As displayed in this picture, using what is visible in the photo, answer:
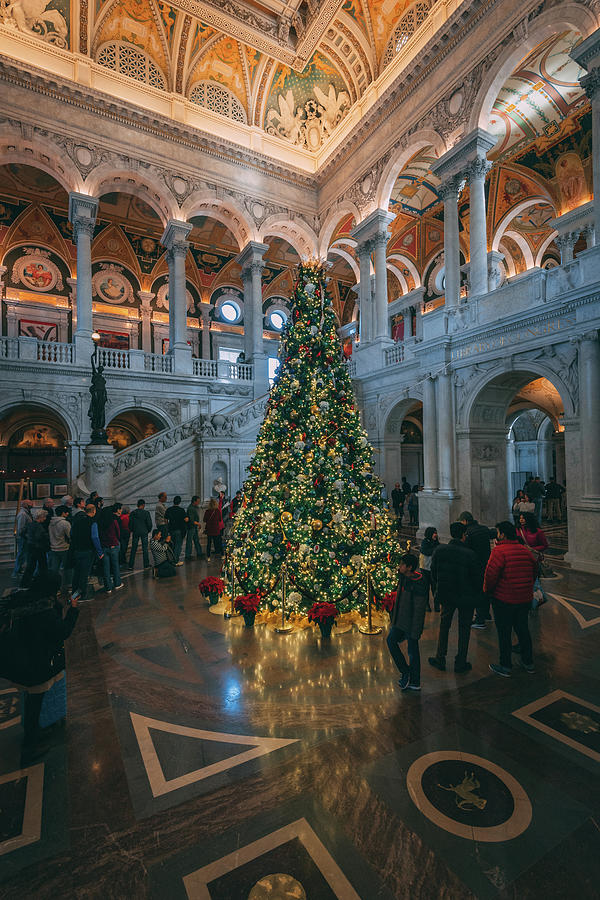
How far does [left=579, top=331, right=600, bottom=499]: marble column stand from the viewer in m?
8.47

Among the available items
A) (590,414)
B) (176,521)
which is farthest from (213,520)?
(590,414)

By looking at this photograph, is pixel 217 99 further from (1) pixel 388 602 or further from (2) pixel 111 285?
(1) pixel 388 602

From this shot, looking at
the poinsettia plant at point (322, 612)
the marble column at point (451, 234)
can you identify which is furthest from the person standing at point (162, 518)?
the marble column at point (451, 234)

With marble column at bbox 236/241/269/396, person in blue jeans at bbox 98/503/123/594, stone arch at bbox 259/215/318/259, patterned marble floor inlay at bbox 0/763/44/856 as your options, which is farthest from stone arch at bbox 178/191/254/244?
patterned marble floor inlay at bbox 0/763/44/856

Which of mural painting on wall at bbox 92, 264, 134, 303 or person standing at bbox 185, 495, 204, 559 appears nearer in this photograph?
person standing at bbox 185, 495, 204, 559

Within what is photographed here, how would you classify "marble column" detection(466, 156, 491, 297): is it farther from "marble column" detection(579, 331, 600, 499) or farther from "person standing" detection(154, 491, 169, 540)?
"person standing" detection(154, 491, 169, 540)

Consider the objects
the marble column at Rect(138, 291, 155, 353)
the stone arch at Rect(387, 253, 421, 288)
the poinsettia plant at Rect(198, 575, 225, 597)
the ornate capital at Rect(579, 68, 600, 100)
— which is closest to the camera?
the poinsettia plant at Rect(198, 575, 225, 597)

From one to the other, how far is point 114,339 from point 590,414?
2164 centimetres

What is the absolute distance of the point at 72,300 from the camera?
21.3m

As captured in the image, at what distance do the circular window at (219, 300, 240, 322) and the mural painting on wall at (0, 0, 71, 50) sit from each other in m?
12.3

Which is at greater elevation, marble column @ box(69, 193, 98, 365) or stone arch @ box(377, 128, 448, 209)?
stone arch @ box(377, 128, 448, 209)

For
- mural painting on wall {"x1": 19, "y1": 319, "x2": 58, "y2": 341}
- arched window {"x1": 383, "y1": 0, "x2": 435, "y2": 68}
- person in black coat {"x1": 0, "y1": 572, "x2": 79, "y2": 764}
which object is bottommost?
person in black coat {"x1": 0, "y1": 572, "x2": 79, "y2": 764}

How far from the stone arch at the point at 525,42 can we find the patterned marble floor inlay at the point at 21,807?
15.9 meters

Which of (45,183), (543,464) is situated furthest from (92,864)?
(45,183)
